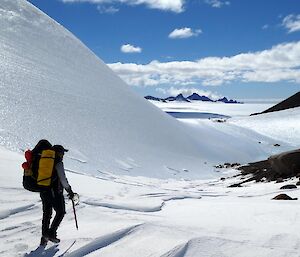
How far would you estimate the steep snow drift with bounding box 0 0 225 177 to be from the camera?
69.5ft

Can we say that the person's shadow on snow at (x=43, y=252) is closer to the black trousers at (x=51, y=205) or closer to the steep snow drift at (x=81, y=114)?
the black trousers at (x=51, y=205)

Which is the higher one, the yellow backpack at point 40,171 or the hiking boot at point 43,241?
the yellow backpack at point 40,171

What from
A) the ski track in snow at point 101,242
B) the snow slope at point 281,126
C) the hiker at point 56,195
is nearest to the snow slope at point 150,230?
the ski track in snow at point 101,242

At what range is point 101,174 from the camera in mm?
17734

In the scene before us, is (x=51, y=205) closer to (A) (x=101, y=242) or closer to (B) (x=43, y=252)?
(B) (x=43, y=252)

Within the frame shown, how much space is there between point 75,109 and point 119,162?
8.05 meters

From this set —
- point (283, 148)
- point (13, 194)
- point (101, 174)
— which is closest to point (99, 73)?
point (283, 148)

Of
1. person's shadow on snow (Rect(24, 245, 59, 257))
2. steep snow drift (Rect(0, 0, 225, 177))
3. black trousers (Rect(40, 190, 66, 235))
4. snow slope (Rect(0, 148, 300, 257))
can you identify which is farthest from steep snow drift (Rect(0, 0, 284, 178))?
person's shadow on snow (Rect(24, 245, 59, 257))

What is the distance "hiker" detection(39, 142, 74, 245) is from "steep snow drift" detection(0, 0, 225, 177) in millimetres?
10916

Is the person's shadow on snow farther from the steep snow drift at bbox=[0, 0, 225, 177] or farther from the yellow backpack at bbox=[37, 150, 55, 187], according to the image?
the steep snow drift at bbox=[0, 0, 225, 177]

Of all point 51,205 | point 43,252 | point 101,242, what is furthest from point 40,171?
point 101,242

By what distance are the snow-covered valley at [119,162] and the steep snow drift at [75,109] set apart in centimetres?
12

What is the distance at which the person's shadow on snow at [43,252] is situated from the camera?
5540 millimetres

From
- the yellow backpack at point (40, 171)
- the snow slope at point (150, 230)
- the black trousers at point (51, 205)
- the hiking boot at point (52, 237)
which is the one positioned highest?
the yellow backpack at point (40, 171)
